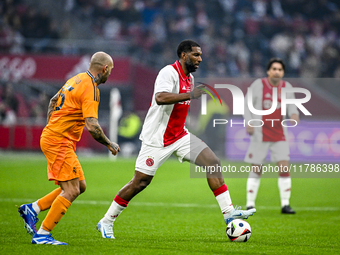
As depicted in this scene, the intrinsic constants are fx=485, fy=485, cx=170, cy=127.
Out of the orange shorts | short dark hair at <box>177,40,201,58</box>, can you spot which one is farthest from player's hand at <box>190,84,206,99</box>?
the orange shorts

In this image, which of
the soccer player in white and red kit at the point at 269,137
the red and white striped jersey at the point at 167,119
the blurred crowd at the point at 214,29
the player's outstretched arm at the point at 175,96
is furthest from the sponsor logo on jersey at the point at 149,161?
the blurred crowd at the point at 214,29

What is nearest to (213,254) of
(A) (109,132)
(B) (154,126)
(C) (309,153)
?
(B) (154,126)

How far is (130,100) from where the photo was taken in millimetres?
22141

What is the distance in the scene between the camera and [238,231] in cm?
552

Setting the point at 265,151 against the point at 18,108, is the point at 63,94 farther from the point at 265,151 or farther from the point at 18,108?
the point at 18,108

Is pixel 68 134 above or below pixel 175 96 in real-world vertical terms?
below

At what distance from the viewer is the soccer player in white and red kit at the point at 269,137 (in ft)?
26.8

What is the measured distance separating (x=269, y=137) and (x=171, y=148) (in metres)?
3.04

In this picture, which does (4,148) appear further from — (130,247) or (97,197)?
(130,247)

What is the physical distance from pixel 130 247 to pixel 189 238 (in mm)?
943

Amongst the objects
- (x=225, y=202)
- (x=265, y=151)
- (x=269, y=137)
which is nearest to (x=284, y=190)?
(x=265, y=151)

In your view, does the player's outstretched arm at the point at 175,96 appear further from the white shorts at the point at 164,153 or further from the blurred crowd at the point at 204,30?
the blurred crowd at the point at 204,30

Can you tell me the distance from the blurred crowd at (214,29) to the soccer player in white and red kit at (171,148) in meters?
16.4

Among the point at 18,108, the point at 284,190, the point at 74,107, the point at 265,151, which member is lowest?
the point at 284,190
